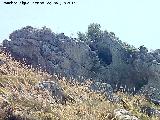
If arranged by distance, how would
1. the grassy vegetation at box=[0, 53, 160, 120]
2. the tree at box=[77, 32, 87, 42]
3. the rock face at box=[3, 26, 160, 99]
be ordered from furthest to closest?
the tree at box=[77, 32, 87, 42]
the rock face at box=[3, 26, 160, 99]
the grassy vegetation at box=[0, 53, 160, 120]

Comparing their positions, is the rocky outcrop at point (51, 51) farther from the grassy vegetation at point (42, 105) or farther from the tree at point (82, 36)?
the grassy vegetation at point (42, 105)

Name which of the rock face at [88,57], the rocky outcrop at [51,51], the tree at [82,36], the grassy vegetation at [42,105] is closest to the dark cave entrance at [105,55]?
the rock face at [88,57]

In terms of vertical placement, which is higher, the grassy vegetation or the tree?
the tree

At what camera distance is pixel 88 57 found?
30297mm

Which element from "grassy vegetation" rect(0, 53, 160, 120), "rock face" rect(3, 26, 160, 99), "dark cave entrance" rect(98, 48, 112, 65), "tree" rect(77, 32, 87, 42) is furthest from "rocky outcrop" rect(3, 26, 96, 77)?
"grassy vegetation" rect(0, 53, 160, 120)

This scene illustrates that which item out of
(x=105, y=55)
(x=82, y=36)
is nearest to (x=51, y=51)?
(x=105, y=55)

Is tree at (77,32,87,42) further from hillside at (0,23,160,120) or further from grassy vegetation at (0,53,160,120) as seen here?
grassy vegetation at (0,53,160,120)

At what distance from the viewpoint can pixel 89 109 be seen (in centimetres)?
1309

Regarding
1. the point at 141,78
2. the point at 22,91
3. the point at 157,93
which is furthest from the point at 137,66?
the point at 22,91

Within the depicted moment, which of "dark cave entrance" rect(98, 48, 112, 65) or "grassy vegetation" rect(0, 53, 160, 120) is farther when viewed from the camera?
"dark cave entrance" rect(98, 48, 112, 65)

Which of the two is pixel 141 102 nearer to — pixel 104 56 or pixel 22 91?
pixel 22 91

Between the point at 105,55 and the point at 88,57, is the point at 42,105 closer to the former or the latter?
the point at 88,57

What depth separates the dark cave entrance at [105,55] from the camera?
105ft

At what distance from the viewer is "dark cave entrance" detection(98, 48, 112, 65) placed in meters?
31.9
